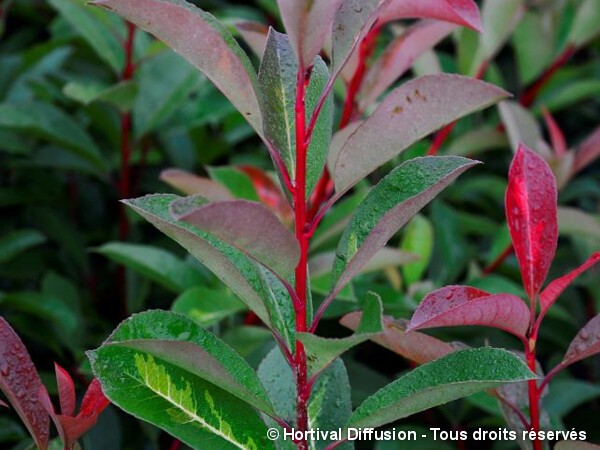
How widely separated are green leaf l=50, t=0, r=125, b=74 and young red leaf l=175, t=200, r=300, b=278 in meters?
0.90

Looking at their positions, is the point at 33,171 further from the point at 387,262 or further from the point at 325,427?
the point at 325,427

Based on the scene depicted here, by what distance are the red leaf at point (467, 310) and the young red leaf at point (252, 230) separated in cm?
13

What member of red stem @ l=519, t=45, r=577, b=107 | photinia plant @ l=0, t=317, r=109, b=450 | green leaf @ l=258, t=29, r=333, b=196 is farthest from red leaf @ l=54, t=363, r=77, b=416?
red stem @ l=519, t=45, r=577, b=107

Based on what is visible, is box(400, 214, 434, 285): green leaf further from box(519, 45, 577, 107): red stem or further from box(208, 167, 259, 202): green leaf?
box(519, 45, 577, 107): red stem

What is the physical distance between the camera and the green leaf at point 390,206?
0.71 metres

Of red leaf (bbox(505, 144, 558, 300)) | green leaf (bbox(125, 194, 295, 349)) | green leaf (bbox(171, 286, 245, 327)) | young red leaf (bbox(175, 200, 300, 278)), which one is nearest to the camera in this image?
young red leaf (bbox(175, 200, 300, 278))

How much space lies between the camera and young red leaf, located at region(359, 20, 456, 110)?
1197 millimetres

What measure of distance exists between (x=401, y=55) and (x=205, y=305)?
1.49ft

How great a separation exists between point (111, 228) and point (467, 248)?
2.40 ft

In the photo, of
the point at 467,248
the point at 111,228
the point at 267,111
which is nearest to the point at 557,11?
the point at 467,248

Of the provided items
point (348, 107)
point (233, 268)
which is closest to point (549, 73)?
A: point (348, 107)

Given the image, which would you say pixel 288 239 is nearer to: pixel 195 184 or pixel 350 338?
pixel 350 338

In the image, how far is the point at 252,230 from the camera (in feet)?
2.12

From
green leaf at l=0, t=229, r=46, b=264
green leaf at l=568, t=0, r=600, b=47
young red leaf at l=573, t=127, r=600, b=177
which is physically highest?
green leaf at l=568, t=0, r=600, b=47
